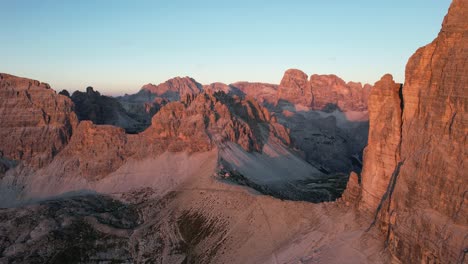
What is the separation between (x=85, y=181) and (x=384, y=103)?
265 ft

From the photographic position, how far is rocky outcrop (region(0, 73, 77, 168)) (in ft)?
392

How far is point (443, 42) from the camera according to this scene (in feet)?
124

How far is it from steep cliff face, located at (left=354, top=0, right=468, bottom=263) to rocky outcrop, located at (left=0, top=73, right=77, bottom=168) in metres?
99.5

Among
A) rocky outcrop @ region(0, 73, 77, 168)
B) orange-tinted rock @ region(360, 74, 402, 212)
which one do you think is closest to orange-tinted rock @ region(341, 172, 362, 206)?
orange-tinted rock @ region(360, 74, 402, 212)

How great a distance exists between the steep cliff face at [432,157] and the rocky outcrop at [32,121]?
326 ft

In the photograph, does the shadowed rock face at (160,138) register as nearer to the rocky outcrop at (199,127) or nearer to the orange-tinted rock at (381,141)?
the rocky outcrop at (199,127)

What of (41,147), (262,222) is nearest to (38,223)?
(262,222)

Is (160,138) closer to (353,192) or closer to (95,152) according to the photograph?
(95,152)

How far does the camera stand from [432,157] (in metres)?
36.6

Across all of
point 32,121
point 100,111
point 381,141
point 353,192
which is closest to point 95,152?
point 32,121

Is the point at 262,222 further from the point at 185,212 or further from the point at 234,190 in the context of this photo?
the point at 185,212

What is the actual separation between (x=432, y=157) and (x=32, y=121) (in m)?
113

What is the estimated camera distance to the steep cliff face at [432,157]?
110 ft

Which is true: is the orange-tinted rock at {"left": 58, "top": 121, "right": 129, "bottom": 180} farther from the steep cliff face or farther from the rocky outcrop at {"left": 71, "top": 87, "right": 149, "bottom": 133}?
the steep cliff face
